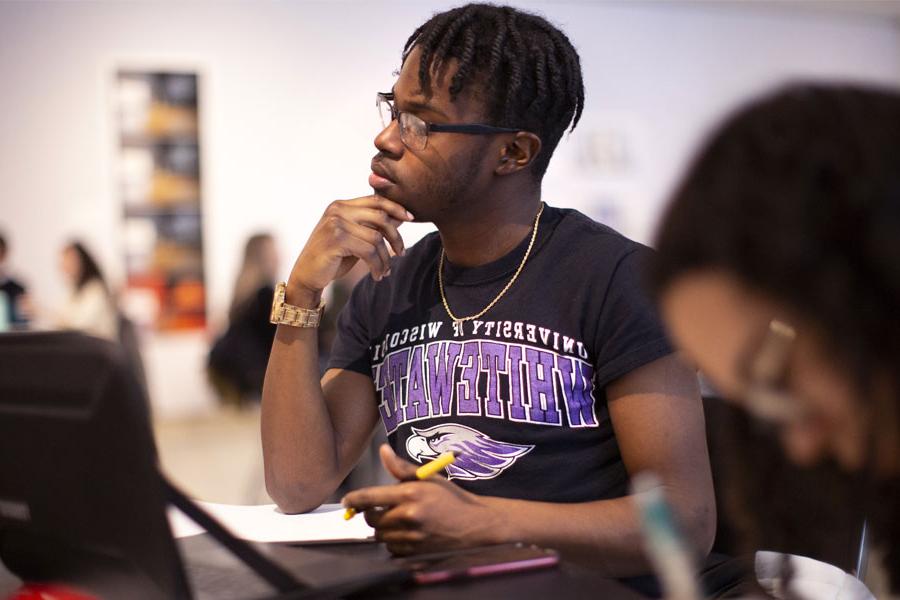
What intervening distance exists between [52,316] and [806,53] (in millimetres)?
6567

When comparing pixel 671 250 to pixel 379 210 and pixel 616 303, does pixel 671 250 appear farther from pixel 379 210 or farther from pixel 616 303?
pixel 379 210

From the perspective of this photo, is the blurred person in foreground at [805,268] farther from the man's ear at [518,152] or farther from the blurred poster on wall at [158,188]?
the blurred poster on wall at [158,188]

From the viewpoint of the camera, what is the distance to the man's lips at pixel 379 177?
56.9 inches

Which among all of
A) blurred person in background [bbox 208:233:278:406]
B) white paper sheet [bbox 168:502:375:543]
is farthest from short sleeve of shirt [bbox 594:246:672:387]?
blurred person in background [bbox 208:233:278:406]

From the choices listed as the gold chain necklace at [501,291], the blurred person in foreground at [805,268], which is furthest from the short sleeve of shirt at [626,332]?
the blurred person in foreground at [805,268]

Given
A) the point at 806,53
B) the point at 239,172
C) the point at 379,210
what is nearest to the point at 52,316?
the point at 239,172

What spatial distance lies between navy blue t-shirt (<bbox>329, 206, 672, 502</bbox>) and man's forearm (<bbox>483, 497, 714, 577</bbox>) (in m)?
0.12

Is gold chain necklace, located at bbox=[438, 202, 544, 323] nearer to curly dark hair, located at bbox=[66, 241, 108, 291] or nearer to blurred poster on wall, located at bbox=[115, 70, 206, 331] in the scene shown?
curly dark hair, located at bbox=[66, 241, 108, 291]

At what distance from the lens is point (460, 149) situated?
4.64 ft

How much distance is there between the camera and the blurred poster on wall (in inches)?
258

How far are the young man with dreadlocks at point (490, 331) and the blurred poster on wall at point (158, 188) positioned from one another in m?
A: 5.34

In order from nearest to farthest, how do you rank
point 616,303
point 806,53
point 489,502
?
point 489,502 → point 616,303 → point 806,53

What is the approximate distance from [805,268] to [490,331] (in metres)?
0.80

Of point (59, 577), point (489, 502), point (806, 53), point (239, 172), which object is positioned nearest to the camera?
point (59, 577)
